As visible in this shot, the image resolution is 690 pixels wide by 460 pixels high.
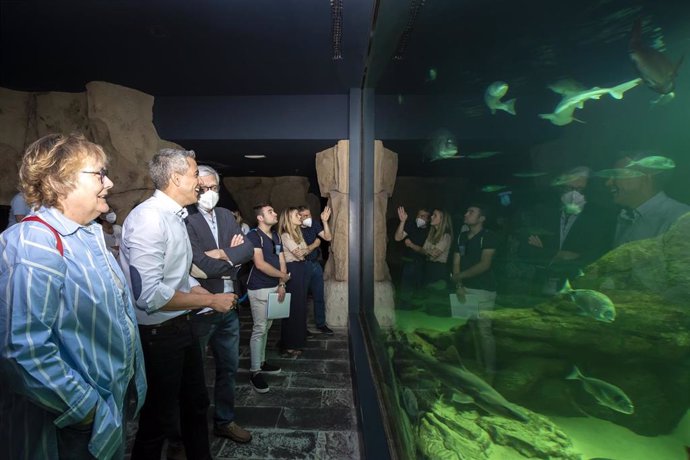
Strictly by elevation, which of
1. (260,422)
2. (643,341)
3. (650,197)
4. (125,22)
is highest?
(125,22)

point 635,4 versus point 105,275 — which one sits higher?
point 635,4

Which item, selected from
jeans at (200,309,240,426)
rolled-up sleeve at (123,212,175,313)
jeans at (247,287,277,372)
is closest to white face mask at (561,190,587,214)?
rolled-up sleeve at (123,212,175,313)

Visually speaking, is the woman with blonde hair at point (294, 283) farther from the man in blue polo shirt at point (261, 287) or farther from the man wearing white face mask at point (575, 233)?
the man wearing white face mask at point (575, 233)

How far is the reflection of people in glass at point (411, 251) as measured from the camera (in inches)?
76.2

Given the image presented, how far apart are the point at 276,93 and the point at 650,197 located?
6537 mm

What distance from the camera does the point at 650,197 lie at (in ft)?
1.78

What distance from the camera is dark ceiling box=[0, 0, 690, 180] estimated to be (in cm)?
70

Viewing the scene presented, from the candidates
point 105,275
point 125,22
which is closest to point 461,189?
point 105,275

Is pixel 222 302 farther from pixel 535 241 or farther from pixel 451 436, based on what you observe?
pixel 535 241

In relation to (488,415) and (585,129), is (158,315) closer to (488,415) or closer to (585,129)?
(488,415)

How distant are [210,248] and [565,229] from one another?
7.79ft

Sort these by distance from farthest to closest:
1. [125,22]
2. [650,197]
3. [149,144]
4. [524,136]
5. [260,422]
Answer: [149,144]
[125,22]
[260,422]
[524,136]
[650,197]

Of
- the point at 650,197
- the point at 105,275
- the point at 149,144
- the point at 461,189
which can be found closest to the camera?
the point at 650,197

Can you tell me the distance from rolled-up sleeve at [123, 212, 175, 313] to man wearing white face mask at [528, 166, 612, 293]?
1711 mm
